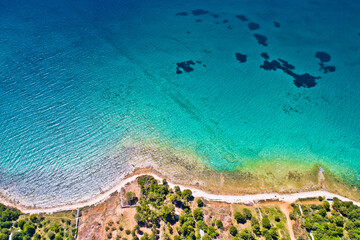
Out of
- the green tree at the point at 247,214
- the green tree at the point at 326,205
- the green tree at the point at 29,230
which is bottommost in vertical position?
the green tree at the point at 326,205

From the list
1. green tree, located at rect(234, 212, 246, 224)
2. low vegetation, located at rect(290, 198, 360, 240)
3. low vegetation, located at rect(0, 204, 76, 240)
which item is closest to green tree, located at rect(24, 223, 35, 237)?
low vegetation, located at rect(0, 204, 76, 240)

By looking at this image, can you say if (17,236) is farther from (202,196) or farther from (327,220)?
(327,220)

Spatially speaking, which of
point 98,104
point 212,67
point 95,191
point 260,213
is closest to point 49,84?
point 98,104

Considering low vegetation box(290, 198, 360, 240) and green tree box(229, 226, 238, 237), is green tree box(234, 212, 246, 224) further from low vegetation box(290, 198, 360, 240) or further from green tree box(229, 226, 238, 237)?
low vegetation box(290, 198, 360, 240)

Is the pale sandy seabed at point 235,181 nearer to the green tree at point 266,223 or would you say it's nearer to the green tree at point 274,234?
the green tree at point 266,223

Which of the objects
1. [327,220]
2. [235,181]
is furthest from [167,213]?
[327,220]

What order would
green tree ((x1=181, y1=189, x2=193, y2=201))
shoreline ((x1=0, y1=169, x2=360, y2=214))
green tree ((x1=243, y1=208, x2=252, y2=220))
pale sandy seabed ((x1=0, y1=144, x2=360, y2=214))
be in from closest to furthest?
1. green tree ((x1=243, y1=208, x2=252, y2=220))
2. shoreline ((x1=0, y1=169, x2=360, y2=214))
3. green tree ((x1=181, y1=189, x2=193, y2=201))
4. pale sandy seabed ((x1=0, y1=144, x2=360, y2=214))

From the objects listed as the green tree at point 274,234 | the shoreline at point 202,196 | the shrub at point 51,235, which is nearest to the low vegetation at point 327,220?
the shoreline at point 202,196

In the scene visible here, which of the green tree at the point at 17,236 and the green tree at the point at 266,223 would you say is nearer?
the green tree at the point at 17,236

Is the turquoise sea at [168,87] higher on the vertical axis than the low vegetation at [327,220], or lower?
higher

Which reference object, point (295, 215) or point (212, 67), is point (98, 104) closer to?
point (212, 67)
